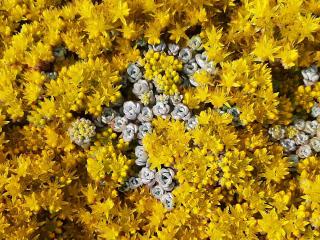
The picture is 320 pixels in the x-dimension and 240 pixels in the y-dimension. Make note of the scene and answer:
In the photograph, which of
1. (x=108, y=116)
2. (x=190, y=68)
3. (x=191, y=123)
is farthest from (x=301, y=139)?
(x=108, y=116)

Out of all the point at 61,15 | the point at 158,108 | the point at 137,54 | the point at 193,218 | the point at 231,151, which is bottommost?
the point at 193,218

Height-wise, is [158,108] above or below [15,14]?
below

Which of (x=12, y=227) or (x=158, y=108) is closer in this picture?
(x=12, y=227)

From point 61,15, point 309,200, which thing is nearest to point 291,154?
point 309,200

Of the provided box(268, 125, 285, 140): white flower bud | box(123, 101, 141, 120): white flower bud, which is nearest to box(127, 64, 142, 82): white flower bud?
box(123, 101, 141, 120): white flower bud

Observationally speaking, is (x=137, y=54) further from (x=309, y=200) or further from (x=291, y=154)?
(x=309, y=200)

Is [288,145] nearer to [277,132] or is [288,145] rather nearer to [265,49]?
[277,132]
